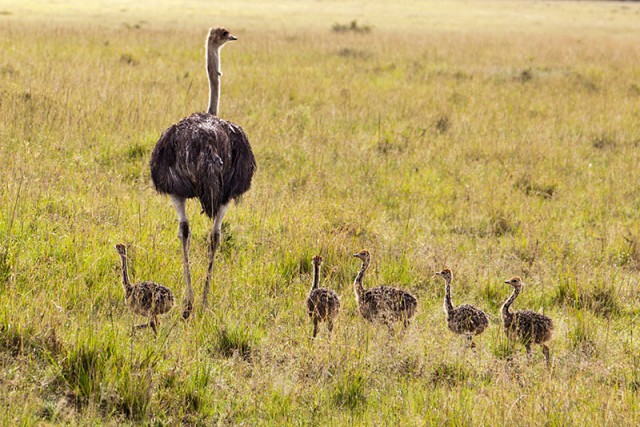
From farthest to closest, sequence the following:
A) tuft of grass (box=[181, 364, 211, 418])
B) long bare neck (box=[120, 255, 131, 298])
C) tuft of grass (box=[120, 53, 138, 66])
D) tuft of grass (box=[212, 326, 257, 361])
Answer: tuft of grass (box=[120, 53, 138, 66])
long bare neck (box=[120, 255, 131, 298])
tuft of grass (box=[212, 326, 257, 361])
tuft of grass (box=[181, 364, 211, 418])

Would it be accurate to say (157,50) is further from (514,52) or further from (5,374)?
(5,374)

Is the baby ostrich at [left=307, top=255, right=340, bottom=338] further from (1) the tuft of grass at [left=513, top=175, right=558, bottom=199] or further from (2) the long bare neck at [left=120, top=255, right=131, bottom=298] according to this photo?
(1) the tuft of grass at [left=513, top=175, right=558, bottom=199]

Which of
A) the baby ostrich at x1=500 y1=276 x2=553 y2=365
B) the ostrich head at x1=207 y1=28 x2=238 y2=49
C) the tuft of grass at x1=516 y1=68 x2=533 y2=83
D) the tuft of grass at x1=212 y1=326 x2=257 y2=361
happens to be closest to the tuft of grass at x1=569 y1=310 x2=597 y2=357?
the baby ostrich at x1=500 y1=276 x2=553 y2=365

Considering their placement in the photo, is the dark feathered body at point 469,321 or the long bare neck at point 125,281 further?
the dark feathered body at point 469,321

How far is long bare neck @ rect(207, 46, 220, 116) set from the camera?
7121 millimetres

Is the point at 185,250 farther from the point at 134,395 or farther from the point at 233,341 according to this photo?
the point at 134,395

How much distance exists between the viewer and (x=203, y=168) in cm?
571

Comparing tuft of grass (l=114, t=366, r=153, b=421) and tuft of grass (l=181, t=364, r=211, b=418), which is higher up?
tuft of grass (l=114, t=366, r=153, b=421)

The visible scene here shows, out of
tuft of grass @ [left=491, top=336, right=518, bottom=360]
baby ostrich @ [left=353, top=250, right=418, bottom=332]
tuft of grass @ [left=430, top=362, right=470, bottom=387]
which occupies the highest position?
baby ostrich @ [left=353, top=250, right=418, bottom=332]

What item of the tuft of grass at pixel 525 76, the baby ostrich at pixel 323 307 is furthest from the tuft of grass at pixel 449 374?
the tuft of grass at pixel 525 76

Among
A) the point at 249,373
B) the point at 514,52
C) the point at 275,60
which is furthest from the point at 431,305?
the point at 514,52

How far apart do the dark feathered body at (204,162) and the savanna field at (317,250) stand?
2.66 ft

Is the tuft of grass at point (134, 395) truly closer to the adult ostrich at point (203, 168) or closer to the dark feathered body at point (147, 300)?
the dark feathered body at point (147, 300)

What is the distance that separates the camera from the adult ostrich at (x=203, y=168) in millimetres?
5742
